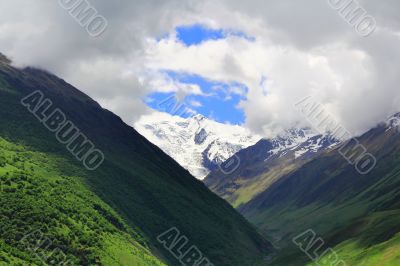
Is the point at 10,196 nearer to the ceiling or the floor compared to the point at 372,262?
nearer to the floor

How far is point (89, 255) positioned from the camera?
156500 millimetres

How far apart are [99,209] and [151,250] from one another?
78.7 feet

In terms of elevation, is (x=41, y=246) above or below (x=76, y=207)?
below

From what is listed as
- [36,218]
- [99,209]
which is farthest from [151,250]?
[36,218]

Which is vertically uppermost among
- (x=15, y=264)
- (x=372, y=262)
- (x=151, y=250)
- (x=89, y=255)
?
(x=372, y=262)

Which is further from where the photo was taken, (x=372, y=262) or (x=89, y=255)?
(x=372, y=262)

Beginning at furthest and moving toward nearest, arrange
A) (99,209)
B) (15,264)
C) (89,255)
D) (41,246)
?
(99,209) < (89,255) < (41,246) < (15,264)

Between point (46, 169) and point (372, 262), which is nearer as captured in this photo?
point (372, 262)

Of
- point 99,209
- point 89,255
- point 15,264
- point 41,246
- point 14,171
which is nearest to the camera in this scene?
point 15,264

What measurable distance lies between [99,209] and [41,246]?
46.8 m

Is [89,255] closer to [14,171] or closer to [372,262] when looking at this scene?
[14,171]

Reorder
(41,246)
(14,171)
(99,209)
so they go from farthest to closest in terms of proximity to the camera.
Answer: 1. (99,209)
2. (14,171)
3. (41,246)

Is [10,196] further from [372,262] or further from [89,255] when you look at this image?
[372,262]

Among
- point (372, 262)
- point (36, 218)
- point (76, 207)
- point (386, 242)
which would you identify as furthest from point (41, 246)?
point (386, 242)
